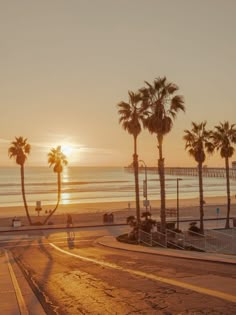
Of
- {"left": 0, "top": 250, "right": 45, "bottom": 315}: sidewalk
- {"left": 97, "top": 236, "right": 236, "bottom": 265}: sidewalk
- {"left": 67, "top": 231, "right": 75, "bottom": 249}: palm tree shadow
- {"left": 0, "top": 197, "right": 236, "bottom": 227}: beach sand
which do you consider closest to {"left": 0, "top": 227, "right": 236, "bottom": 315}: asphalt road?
{"left": 0, "top": 250, "right": 45, "bottom": 315}: sidewalk

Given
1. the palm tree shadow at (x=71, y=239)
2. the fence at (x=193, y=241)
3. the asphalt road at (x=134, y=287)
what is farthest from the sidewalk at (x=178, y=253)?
the fence at (x=193, y=241)

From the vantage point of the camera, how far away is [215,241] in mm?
33031

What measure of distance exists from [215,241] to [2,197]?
300ft

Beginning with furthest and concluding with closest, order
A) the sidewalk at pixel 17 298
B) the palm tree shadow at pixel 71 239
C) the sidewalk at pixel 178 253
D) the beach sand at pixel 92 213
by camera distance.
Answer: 1. the beach sand at pixel 92 213
2. the palm tree shadow at pixel 71 239
3. the sidewalk at pixel 178 253
4. the sidewalk at pixel 17 298

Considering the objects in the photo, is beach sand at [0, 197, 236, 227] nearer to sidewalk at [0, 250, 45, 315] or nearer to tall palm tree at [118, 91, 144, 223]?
tall palm tree at [118, 91, 144, 223]

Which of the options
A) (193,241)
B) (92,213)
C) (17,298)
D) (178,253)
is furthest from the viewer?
(92,213)

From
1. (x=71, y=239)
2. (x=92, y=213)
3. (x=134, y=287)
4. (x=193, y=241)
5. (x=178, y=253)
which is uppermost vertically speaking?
(x=134, y=287)

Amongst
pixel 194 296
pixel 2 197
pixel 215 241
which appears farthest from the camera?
pixel 2 197

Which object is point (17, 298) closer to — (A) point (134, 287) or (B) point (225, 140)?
(A) point (134, 287)

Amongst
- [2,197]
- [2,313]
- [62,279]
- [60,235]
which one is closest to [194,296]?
[2,313]

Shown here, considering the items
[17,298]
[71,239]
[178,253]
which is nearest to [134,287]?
[17,298]

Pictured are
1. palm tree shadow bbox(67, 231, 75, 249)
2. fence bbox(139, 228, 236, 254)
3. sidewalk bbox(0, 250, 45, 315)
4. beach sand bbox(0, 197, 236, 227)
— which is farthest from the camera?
beach sand bbox(0, 197, 236, 227)

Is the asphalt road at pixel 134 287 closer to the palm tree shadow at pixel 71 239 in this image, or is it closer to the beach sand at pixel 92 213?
the palm tree shadow at pixel 71 239

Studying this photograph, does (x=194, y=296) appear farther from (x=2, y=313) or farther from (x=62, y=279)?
(x=62, y=279)
